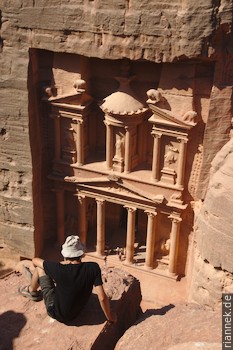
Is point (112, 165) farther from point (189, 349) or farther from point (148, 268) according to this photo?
point (189, 349)

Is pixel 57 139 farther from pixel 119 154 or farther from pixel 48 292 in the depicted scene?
pixel 48 292

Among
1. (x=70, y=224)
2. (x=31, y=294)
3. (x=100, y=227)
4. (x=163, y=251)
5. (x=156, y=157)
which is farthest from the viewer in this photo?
(x=70, y=224)

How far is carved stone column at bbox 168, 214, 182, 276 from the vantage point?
46.9ft

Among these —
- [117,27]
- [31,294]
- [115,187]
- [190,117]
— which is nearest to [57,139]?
[115,187]

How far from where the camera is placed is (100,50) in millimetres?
12688

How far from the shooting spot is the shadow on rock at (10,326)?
600 centimetres

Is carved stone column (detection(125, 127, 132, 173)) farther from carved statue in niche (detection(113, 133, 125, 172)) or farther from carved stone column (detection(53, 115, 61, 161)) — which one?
carved stone column (detection(53, 115, 61, 161))

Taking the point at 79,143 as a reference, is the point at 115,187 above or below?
below

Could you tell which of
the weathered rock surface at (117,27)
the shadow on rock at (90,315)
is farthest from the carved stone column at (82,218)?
the shadow on rock at (90,315)

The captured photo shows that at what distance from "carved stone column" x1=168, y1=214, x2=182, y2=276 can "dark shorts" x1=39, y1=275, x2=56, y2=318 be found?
8.22 m

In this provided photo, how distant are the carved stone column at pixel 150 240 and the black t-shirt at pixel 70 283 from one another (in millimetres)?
8393

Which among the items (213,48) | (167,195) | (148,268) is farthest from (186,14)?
(148,268)

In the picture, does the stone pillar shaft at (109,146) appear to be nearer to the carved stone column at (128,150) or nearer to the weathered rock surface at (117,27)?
the carved stone column at (128,150)

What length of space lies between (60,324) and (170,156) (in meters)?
8.21
